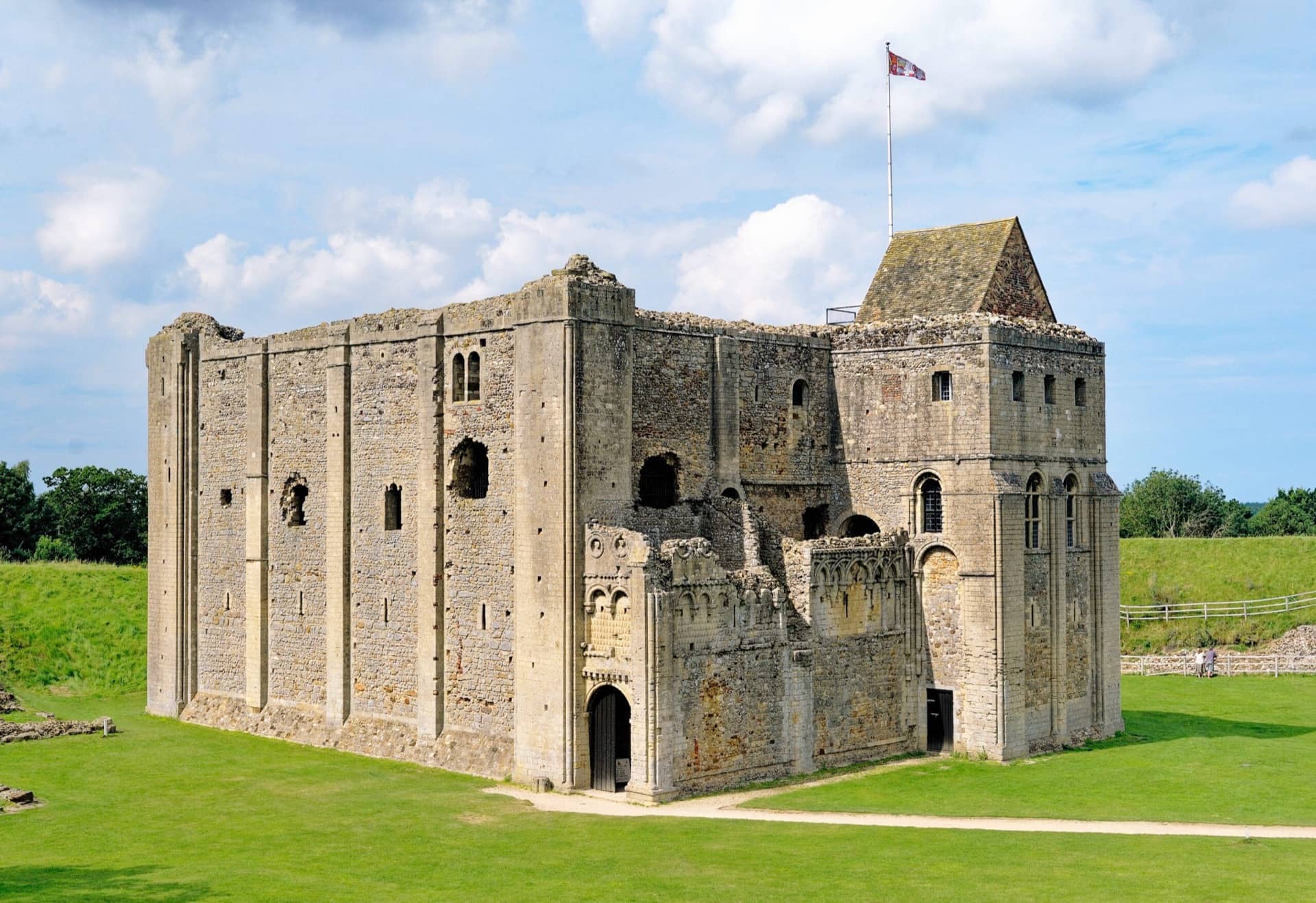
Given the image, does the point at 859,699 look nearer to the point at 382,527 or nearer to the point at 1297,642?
the point at 382,527

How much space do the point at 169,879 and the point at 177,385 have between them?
2447cm

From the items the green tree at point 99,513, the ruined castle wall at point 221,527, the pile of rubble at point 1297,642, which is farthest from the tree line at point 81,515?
Result: the pile of rubble at point 1297,642

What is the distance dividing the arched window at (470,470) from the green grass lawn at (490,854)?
707 cm

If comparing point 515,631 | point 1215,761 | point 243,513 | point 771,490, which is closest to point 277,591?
point 243,513

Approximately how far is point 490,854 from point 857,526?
1660 cm

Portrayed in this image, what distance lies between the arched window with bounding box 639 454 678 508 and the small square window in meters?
7.02

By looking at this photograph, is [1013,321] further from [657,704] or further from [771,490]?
[657,704]

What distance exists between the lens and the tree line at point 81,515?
260 feet

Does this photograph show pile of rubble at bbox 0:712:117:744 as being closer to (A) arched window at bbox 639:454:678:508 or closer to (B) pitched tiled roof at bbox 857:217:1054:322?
(A) arched window at bbox 639:454:678:508

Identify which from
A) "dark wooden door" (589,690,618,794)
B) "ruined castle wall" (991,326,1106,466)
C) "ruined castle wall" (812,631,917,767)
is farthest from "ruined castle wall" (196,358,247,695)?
"ruined castle wall" (991,326,1106,466)

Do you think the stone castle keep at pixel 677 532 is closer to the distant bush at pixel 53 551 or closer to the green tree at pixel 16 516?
the distant bush at pixel 53 551

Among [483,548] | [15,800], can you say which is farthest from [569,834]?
[15,800]

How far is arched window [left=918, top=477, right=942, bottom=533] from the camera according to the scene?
39.5 m

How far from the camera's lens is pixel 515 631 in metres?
35.7
